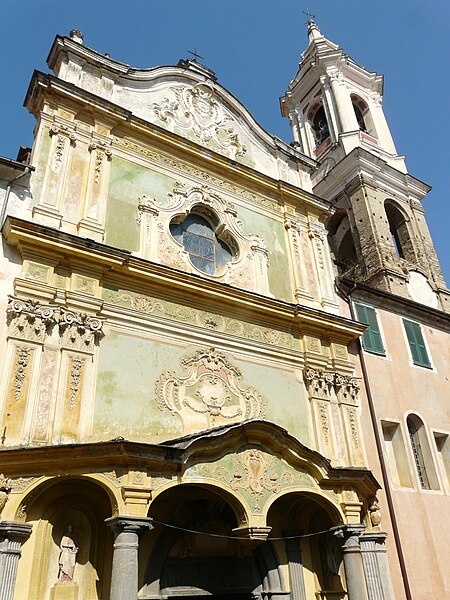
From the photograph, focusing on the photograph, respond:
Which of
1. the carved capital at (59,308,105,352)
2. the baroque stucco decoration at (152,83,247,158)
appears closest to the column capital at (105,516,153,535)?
the carved capital at (59,308,105,352)

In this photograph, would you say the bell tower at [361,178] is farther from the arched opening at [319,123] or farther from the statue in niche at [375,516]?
the statue in niche at [375,516]

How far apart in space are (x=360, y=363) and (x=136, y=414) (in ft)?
20.0

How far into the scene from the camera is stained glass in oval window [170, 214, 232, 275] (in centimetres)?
1189

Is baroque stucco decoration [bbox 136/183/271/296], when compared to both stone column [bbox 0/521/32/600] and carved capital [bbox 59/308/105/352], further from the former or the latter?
stone column [bbox 0/521/32/600]

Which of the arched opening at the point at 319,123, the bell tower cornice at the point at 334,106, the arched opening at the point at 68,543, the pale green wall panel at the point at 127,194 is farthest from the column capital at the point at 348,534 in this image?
the arched opening at the point at 319,123

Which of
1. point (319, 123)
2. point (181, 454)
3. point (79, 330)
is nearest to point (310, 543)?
point (181, 454)

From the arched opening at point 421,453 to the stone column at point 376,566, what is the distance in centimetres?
276

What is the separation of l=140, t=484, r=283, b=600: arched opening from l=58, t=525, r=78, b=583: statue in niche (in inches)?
53.1

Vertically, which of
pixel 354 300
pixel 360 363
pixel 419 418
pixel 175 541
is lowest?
pixel 175 541

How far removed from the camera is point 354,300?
1385 centimetres

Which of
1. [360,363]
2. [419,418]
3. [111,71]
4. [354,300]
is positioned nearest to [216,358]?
[360,363]

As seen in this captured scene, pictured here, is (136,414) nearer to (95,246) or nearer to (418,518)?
(95,246)

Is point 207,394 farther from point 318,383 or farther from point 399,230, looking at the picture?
point 399,230

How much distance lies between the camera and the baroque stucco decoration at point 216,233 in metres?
11.1
